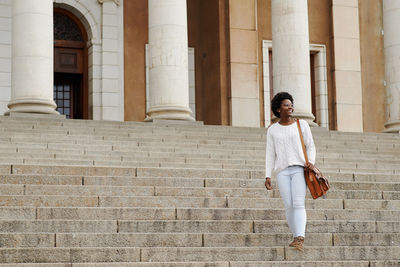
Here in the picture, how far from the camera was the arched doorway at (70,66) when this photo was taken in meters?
25.1

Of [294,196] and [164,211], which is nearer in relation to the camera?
[294,196]

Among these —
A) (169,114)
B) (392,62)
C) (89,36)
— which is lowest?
(169,114)

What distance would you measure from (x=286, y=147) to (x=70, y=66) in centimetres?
1700

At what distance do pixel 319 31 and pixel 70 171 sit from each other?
17.2 metres

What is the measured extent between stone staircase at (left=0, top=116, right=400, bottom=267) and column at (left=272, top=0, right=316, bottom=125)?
16.9ft

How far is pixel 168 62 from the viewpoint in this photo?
62.1ft

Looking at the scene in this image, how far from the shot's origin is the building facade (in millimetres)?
22719

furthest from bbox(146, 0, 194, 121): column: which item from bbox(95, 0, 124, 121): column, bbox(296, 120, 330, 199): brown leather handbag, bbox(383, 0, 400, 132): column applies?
bbox(296, 120, 330, 199): brown leather handbag

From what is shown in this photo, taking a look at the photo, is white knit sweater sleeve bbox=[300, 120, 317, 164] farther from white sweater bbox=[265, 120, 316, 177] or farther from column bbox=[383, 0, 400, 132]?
column bbox=[383, 0, 400, 132]

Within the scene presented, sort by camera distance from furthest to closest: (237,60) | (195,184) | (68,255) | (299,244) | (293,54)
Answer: (237,60), (293,54), (195,184), (299,244), (68,255)

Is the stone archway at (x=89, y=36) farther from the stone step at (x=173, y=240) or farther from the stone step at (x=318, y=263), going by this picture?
the stone step at (x=318, y=263)

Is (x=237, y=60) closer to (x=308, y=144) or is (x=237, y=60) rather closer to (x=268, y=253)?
(x=308, y=144)

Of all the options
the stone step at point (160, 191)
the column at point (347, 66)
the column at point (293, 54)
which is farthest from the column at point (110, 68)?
the stone step at point (160, 191)

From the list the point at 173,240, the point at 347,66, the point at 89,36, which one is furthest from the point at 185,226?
the point at 347,66
